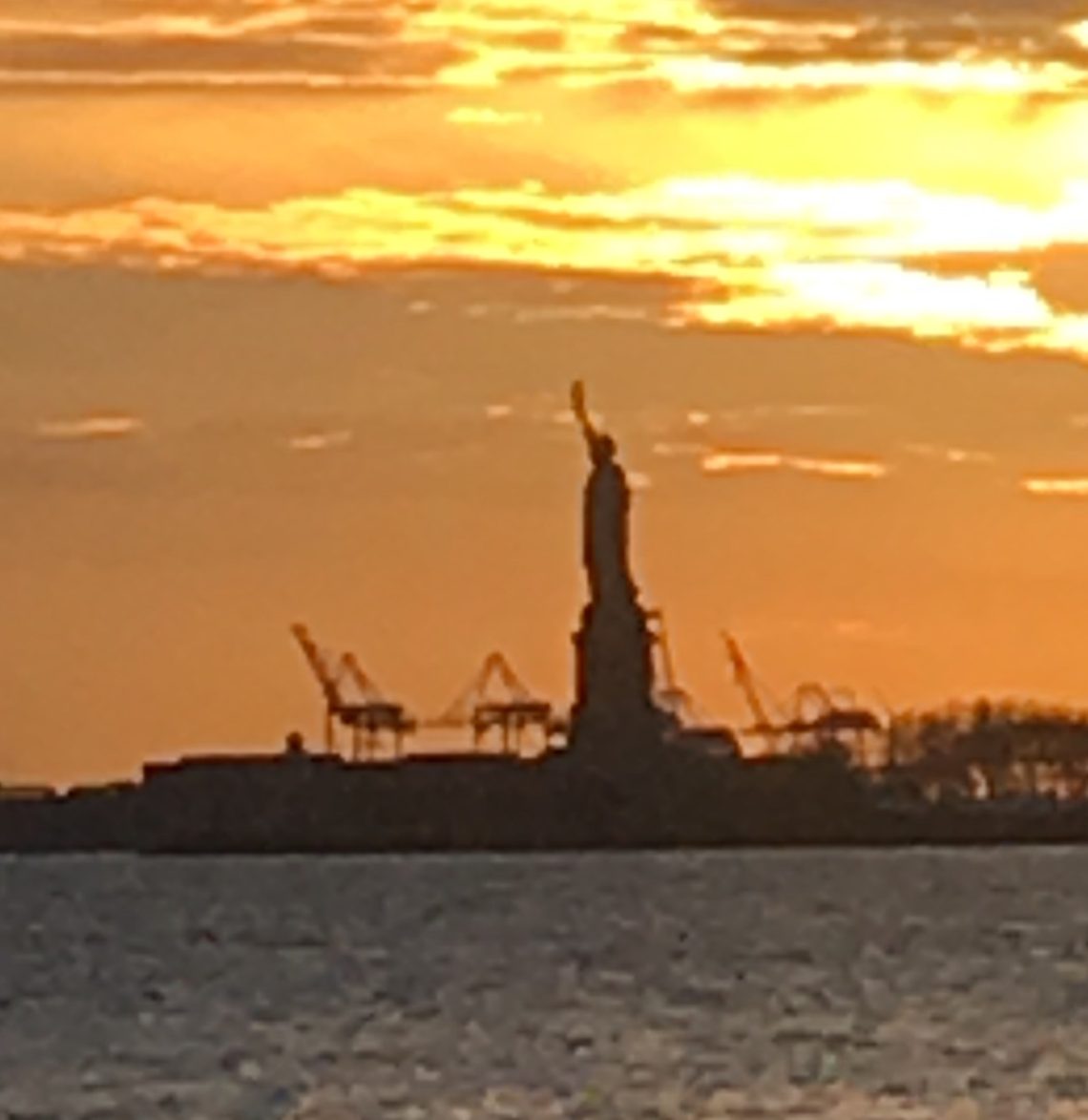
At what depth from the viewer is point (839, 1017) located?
7875 cm

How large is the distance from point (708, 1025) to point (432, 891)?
82.2 meters

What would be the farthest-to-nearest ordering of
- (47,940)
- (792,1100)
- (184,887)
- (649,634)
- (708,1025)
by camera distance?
(649,634), (184,887), (47,940), (708,1025), (792,1100)

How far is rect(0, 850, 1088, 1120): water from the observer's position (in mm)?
63531

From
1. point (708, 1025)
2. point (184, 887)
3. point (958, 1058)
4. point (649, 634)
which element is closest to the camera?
point (958, 1058)

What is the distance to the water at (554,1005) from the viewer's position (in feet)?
208

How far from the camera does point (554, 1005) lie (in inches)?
3290

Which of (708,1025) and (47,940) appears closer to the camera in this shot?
(708,1025)

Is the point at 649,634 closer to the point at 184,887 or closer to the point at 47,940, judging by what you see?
the point at 184,887

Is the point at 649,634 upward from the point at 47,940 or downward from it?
upward

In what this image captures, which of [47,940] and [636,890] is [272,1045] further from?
[636,890]

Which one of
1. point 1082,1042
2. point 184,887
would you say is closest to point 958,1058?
point 1082,1042

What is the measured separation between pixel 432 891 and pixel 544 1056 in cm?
8884

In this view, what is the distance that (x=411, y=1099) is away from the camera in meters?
62.8

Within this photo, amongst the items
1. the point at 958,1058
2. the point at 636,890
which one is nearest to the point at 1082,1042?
the point at 958,1058
